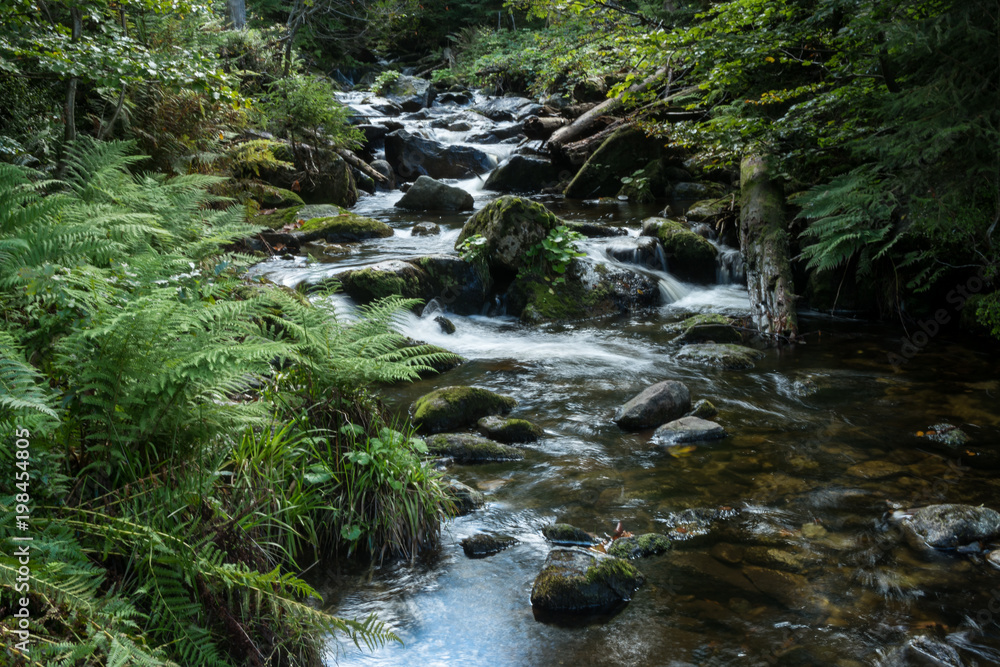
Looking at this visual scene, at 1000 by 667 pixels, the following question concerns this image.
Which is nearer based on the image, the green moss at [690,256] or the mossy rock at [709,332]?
the mossy rock at [709,332]

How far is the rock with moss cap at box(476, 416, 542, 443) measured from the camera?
5.50 meters

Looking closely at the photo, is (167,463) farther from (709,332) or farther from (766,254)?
(766,254)

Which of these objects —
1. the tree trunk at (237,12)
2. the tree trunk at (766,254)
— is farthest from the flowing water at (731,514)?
the tree trunk at (237,12)

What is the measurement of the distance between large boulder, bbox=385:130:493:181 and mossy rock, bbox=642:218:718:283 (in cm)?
953

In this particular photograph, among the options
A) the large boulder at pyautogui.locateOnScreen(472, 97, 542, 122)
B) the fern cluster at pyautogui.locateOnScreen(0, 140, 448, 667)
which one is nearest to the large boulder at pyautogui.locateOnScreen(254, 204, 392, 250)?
the fern cluster at pyautogui.locateOnScreen(0, 140, 448, 667)

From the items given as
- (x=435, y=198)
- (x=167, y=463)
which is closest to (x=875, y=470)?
(x=167, y=463)

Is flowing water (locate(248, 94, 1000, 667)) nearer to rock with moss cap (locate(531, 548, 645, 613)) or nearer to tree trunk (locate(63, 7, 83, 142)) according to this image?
rock with moss cap (locate(531, 548, 645, 613))

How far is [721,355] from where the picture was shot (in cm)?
746

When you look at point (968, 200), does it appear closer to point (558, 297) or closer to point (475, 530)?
point (558, 297)

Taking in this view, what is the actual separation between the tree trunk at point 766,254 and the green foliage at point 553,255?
8.29ft

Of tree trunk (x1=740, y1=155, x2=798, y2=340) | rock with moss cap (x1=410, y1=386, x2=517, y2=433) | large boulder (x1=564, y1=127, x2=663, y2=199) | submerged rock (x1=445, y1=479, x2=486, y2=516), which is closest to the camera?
submerged rock (x1=445, y1=479, x2=486, y2=516)

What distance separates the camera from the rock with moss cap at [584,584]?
3.40 metres

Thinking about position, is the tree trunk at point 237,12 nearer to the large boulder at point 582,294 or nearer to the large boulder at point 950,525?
the large boulder at point 582,294

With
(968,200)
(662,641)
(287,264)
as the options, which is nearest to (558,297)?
(287,264)
